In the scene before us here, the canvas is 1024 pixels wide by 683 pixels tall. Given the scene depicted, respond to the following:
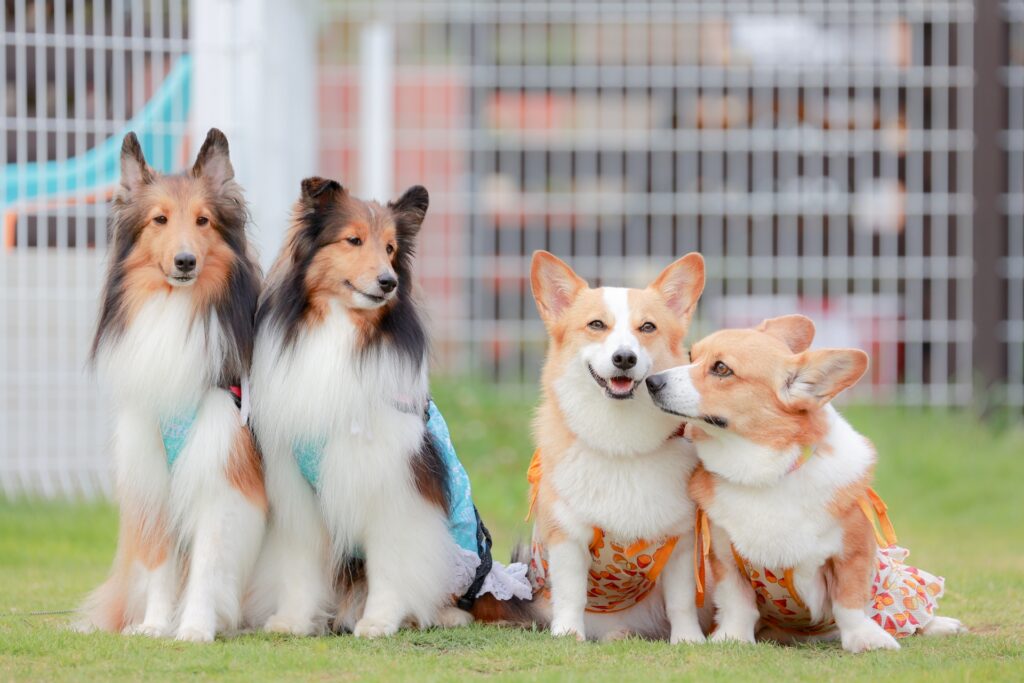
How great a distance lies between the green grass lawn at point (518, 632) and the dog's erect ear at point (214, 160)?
4.14ft

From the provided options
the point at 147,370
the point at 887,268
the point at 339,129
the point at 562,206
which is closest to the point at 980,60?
the point at 887,268

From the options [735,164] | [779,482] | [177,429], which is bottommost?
[779,482]

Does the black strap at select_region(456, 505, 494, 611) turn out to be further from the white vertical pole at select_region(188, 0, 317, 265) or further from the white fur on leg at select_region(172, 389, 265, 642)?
the white vertical pole at select_region(188, 0, 317, 265)

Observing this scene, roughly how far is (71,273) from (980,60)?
5493 millimetres

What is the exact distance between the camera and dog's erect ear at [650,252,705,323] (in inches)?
140

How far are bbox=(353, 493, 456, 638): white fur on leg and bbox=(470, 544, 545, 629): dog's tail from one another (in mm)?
234

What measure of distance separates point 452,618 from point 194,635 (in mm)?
779

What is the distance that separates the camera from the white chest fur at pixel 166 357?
3375 millimetres

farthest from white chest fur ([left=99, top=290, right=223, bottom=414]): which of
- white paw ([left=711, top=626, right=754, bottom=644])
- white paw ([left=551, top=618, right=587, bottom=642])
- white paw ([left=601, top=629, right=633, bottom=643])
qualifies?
white paw ([left=711, top=626, right=754, bottom=644])

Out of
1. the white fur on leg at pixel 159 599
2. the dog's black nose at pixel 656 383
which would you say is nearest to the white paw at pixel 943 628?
the dog's black nose at pixel 656 383

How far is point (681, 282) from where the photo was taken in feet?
11.7

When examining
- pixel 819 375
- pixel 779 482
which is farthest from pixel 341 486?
pixel 819 375

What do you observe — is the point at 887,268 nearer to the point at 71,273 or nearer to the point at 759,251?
the point at 759,251

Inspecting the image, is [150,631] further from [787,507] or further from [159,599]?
[787,507]
